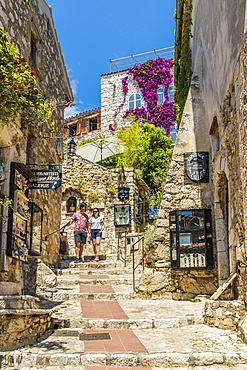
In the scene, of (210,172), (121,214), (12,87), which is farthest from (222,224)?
(121,214)

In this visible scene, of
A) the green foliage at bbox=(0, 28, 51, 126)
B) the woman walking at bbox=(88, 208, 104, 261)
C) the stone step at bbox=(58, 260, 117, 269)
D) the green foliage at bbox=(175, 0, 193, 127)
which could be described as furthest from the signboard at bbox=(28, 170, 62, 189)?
the green foliage at bbox=(175, 0, 193, 127)

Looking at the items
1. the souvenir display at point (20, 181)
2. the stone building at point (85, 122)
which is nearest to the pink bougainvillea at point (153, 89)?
the stone building at point (85, 122)

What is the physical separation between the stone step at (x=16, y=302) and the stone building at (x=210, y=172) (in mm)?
2663

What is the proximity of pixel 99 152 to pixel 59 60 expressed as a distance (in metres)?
6.86

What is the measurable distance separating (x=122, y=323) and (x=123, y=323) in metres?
0.01

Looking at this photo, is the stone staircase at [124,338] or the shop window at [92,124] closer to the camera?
the stone staircase at [124,338]

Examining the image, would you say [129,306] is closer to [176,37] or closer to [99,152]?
[176,37]

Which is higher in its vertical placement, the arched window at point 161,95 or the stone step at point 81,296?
the arched window at point 161,95

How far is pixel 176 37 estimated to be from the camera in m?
12.7

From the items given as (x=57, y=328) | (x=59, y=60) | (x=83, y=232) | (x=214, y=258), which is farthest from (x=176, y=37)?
(x=57, y=328)

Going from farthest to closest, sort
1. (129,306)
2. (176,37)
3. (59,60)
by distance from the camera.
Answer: (176,37), (59,60), (129,306)

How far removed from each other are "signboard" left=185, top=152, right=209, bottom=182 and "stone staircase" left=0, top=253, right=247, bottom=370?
8.47 ft

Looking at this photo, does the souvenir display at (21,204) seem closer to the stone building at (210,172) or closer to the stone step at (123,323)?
the stone step at (123,323)

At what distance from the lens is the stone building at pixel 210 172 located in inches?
201
